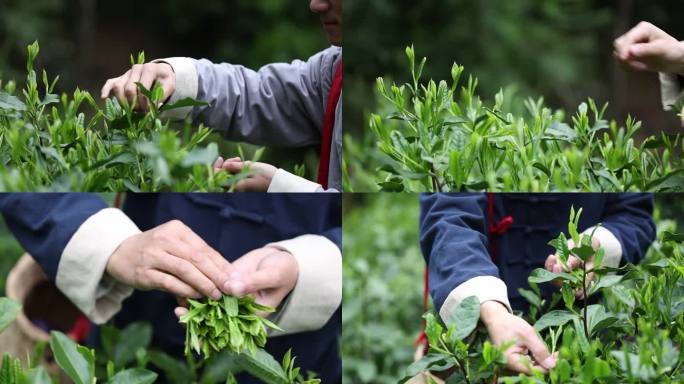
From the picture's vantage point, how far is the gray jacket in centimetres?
99

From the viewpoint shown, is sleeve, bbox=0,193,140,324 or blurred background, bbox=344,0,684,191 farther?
blurred background, bbox=344,0,684,191

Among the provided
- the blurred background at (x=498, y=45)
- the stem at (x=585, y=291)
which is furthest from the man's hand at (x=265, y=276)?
the blurred background at (x=498, y=45)

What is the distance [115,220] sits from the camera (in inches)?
38.2

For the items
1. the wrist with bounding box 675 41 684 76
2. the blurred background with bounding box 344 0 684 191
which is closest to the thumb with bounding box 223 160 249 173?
the wrist with bounding box 675 41 684 76

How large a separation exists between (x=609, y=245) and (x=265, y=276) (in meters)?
0.46

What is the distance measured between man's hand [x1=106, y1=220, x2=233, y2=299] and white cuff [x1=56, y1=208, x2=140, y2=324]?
0.02 metres

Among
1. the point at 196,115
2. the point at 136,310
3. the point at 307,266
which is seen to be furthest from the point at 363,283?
the point at 196,115

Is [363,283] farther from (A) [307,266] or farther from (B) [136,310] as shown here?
(A) [307,266]

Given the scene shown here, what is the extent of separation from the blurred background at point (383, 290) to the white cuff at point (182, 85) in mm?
578

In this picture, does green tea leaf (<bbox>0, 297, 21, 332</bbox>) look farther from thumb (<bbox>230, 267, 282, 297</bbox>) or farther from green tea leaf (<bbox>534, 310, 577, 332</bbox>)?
green tea leaf (<bbox>534, 310, 577, 332</bbox>)

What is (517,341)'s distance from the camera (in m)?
0.84

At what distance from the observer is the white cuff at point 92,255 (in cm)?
96

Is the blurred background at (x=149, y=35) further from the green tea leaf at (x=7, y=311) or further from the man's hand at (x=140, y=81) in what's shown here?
the green tea leaf at (x=7, y=311)

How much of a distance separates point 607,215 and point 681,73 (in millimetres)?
218
